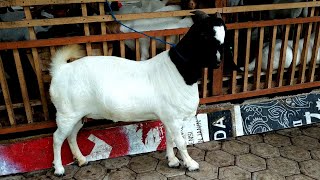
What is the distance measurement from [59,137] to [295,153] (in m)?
2.86

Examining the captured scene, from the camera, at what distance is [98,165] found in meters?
3.75

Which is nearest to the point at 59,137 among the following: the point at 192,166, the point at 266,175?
the point at 192,166

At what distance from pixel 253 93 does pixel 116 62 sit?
7.15 ft

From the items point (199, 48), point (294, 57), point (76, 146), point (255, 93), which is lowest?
point (76, 146)

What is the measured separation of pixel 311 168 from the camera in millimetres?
3527

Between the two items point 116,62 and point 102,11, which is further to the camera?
point 102,11

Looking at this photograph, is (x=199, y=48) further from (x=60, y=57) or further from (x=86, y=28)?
(x=60, y=57)

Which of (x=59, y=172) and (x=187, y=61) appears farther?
(x=59, y=172)

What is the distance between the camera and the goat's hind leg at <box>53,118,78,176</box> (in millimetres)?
3303

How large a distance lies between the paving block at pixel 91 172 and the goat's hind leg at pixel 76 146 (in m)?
0.09

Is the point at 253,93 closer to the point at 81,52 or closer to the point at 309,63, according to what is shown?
the point at 309,63

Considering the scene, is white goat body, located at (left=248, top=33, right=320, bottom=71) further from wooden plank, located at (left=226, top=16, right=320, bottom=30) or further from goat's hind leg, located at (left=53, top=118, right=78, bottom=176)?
goat's hind leg, located at (left=53, top=118, right=78, bottom=176)

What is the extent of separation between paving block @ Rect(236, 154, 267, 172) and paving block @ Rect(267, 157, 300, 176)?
8 cm

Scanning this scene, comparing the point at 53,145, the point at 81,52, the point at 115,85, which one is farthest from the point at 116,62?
the point at 53,145
